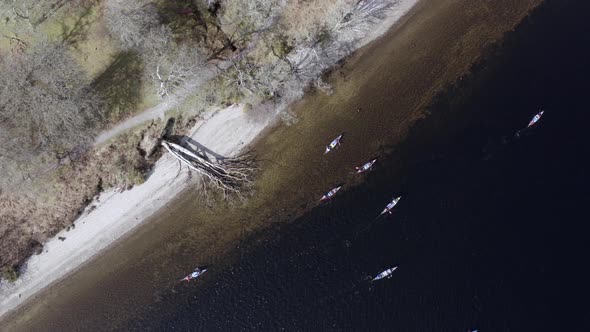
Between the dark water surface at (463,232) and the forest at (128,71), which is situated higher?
the forest at (128,71)

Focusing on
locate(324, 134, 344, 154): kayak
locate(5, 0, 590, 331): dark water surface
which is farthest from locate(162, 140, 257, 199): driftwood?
locate(324, 134, 344, 154): kayak

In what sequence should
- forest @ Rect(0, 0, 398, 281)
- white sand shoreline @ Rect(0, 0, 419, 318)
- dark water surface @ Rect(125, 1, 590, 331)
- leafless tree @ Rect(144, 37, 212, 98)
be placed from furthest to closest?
1. white sand shoreline @ Rect(0, 0, 419, 318)
2. leafless tree @ Rect(144, 37, 212, 98)
3. forest @ Rect(0, 0, 398, 281)
4. dark water surface @ Rect(125, 1, 590, 331)

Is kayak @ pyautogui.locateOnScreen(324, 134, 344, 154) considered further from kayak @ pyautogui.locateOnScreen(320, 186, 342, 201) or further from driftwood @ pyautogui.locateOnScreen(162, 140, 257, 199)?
driftwood @ pyautogui.locateOnScreen(162, 140, 257, 199)

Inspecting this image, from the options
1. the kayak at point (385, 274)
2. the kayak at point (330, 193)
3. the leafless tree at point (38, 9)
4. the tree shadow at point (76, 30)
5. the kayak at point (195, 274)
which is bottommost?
the kayak at point (385, 274)

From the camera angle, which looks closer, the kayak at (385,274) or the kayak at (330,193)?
the kayak at (385,274)

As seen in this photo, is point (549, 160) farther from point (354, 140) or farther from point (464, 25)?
point (354, 140)

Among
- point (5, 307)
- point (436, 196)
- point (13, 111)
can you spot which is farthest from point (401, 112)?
point (5, 307)

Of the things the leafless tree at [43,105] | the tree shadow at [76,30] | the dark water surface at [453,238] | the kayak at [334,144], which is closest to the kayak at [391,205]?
the dark water surface at [453,238]

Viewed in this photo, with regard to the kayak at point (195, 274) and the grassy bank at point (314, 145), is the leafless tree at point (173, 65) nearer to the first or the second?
the grassy bank at point (314, 145)

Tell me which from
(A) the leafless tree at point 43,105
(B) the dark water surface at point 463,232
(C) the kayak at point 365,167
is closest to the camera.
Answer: (A) the leafless tree at point 43,105
